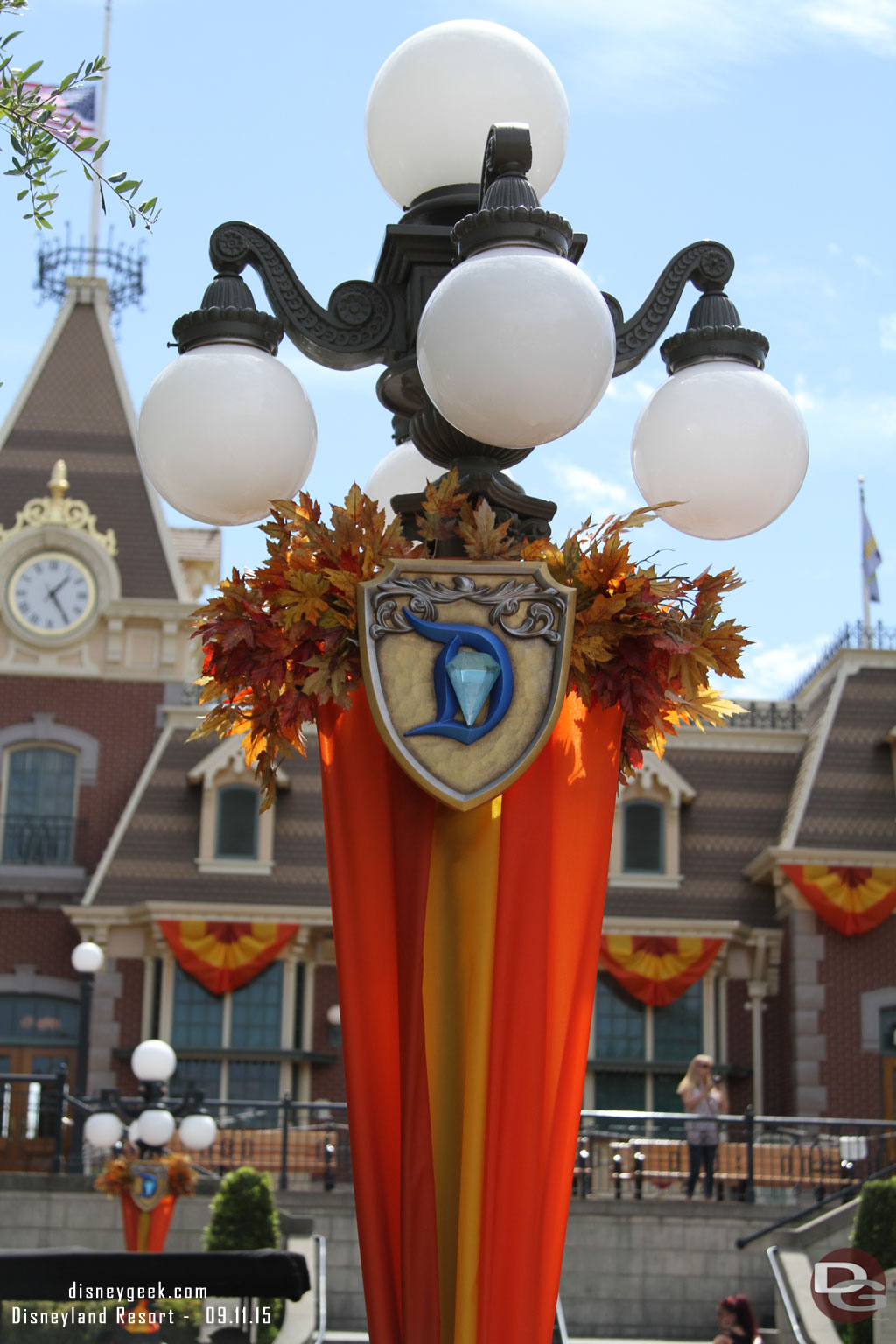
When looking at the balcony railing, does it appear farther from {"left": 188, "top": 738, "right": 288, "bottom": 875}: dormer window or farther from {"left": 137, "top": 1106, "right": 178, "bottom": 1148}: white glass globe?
{"left": 137, "top": 1106, "right": 178, "bottom": 1148}: white glass globe

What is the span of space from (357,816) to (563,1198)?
0.92 m

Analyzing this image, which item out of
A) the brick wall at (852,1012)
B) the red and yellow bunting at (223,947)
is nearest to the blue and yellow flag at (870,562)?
the brick wall at (852,1012)

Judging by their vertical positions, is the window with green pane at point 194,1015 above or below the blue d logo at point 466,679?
below

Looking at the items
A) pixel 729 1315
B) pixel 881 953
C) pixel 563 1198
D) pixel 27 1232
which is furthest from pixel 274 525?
pixel 881 953

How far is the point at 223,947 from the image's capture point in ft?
76.4

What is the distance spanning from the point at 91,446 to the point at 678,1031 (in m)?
13.3

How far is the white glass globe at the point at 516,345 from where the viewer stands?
332cm

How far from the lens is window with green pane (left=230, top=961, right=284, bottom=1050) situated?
23422 mm

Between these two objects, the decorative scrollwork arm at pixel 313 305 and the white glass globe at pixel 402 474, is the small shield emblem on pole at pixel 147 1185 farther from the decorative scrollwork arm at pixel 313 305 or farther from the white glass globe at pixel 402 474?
the decorative scrollwork arm at pixel 313 305

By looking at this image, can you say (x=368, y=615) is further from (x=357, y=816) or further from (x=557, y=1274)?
(x=557, y=1274)

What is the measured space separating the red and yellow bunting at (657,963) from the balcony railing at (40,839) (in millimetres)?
8318

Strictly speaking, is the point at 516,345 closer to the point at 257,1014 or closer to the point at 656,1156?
the point at 656,1156

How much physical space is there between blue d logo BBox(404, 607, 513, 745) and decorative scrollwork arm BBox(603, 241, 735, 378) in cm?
128

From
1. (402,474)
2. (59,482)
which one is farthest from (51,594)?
(402,474)
